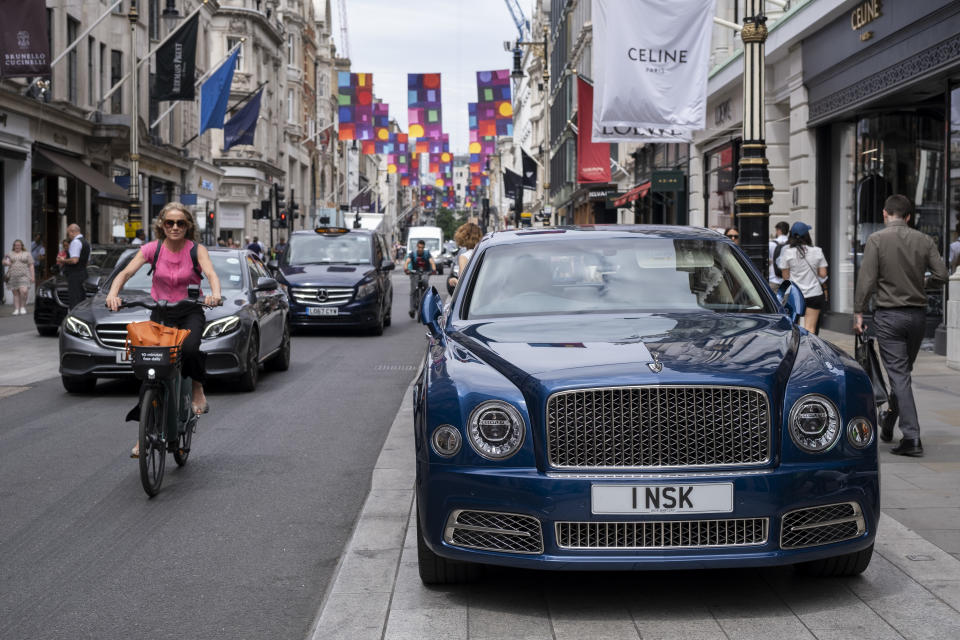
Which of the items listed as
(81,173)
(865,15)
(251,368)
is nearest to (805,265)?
(865,15)

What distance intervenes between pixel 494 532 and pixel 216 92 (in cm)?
2959

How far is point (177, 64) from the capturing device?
98.2ft

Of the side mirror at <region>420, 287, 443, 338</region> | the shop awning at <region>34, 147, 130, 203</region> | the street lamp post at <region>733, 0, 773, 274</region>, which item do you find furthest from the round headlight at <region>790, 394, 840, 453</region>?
the shop awning at <region>34, 147, 130, 203</region>

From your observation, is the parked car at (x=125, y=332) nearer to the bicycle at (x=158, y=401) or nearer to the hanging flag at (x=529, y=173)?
the bicycle at (x=158, y=401)

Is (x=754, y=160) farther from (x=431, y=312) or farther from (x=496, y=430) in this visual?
(x=496, y=430)

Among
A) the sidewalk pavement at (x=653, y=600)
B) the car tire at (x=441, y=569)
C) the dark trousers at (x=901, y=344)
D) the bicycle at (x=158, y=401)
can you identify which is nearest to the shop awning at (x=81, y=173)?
the bicycle at (x=158, y=401)

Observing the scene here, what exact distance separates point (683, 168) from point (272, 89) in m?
44.6

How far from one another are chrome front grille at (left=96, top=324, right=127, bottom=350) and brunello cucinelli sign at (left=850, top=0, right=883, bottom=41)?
34.8 ft

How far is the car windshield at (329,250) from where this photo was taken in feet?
68.5

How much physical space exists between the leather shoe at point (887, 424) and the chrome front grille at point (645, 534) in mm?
4263

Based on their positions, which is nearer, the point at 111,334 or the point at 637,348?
the point at 637,348

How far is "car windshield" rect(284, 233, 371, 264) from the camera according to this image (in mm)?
20891


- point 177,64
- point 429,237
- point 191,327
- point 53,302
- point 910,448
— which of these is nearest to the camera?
point 191,327

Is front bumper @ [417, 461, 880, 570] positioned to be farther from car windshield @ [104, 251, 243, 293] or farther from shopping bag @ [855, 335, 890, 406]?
car windshield @ [104, 251, 243, 293]
